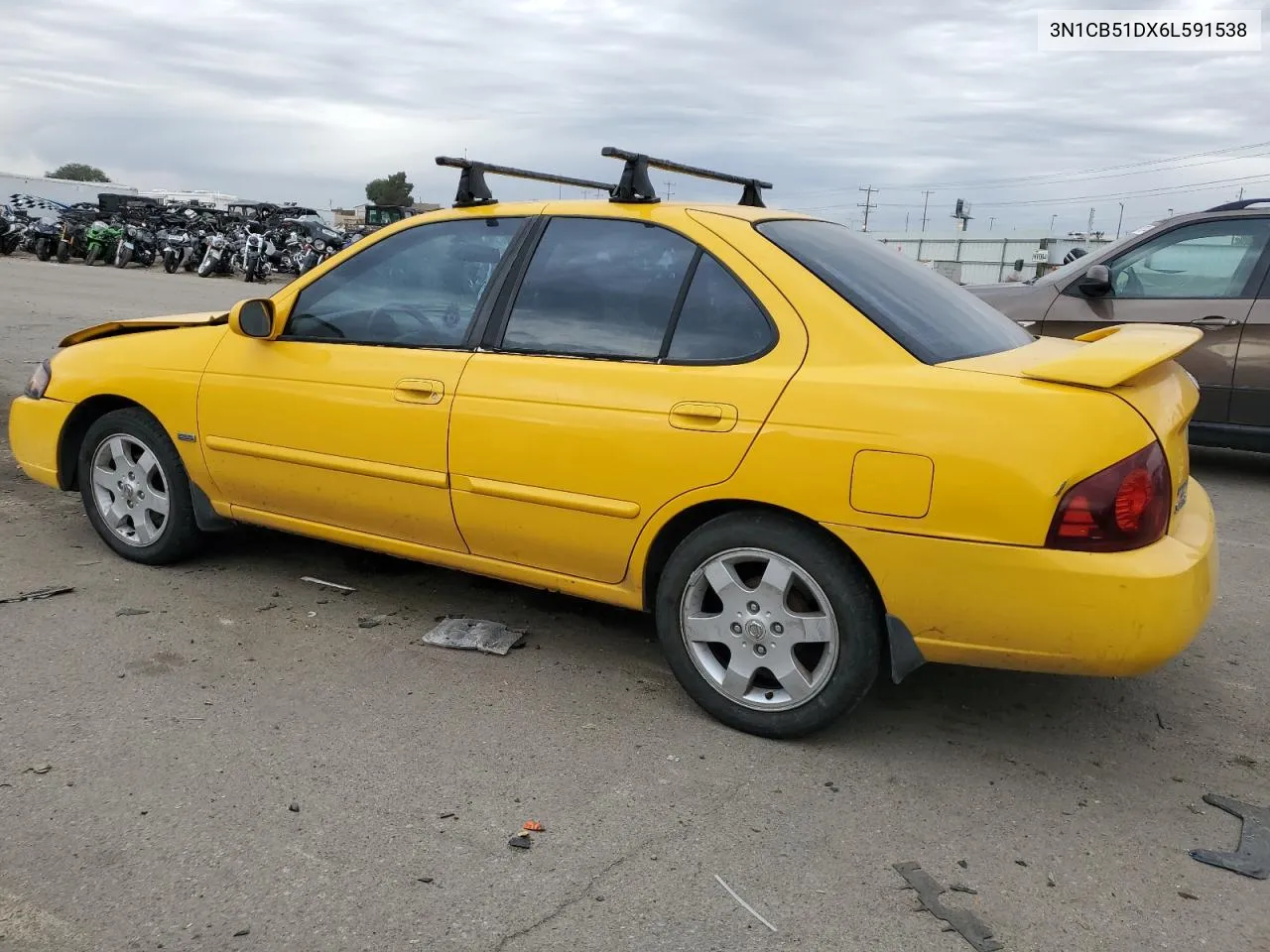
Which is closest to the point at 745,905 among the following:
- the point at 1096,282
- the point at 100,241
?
the point at 1096,282

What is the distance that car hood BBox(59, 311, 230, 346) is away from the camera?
4643 millimetres

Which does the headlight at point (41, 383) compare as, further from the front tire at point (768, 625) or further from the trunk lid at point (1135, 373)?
the trunk lid at point (1135, 373)

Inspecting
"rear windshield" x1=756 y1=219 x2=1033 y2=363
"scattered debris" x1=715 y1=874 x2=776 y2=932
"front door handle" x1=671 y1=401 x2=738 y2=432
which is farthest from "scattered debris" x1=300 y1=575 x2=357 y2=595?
"scattered debris" x1=715 y1=874 x2=776 y2=932

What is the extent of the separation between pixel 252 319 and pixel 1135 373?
3.07 m

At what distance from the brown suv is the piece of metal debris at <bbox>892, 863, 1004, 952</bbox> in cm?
519

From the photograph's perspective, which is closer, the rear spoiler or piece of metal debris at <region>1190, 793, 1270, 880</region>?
piece of metal debris at <region>1190, 793, 1270, 880</region>

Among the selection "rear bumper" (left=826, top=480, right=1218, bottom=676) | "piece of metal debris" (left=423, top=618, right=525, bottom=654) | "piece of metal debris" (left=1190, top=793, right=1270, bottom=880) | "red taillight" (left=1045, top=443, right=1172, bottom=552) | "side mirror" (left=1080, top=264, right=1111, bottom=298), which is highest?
"side mirror" (left=1080, top=264, right=1111, bottom=298)

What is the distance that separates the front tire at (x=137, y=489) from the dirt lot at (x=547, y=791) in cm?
26

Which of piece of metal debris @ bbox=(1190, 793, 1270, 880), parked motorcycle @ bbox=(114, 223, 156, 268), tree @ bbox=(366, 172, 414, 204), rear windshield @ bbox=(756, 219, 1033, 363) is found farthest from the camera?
tree @ bbox=(366, 172, 414, 204)

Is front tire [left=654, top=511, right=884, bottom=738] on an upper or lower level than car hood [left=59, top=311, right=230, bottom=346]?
lower

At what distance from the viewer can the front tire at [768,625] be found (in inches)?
122

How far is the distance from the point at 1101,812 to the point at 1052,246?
48.1 metres

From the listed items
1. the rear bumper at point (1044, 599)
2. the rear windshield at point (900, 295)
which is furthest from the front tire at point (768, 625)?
the rear windshield at point (900, 295)

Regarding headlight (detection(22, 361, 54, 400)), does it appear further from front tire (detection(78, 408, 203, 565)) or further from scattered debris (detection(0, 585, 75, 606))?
scattered debris (detection(0, 585, 75, 606))
